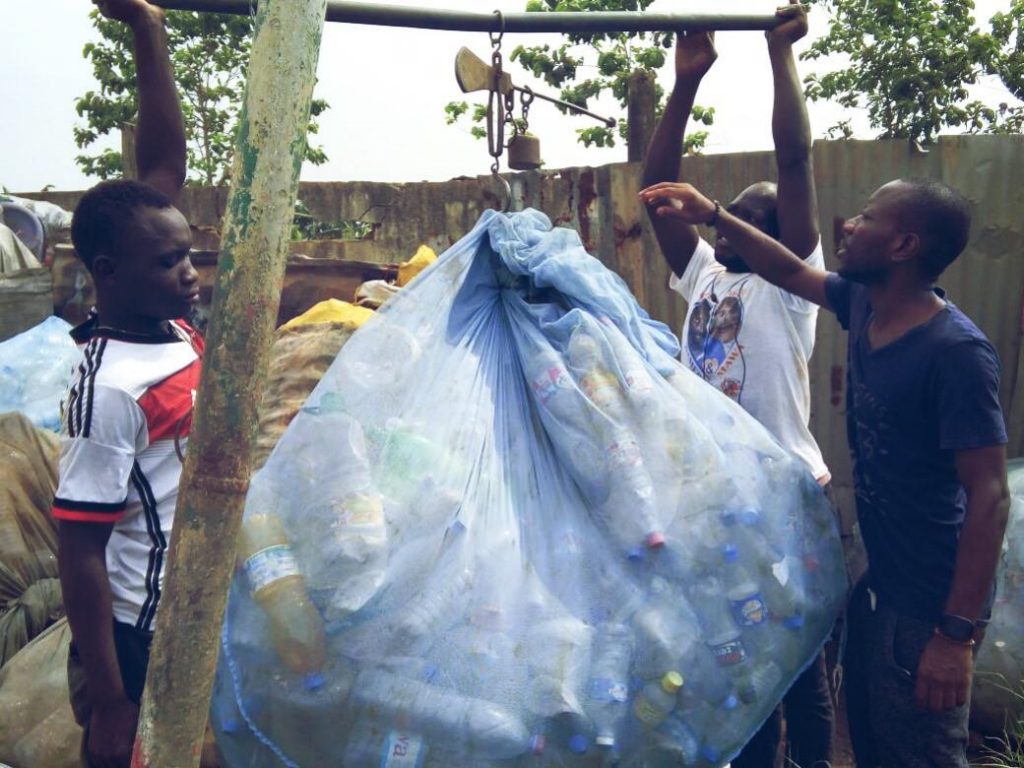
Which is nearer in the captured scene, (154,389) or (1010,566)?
(154,389)

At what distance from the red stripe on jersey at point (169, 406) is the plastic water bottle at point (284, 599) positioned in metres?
0.23

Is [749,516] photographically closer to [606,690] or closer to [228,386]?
[606,690]

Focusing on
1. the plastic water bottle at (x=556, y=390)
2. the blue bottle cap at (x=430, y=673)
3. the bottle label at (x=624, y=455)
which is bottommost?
the blue bottle cap at (x=430, y=673)

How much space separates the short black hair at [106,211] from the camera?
6.70 feet

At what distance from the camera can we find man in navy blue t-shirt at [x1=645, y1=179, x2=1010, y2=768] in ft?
7.20

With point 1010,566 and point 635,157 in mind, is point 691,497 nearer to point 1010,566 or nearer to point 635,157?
point 1010,566

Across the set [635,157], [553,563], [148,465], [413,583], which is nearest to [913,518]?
[553,563]

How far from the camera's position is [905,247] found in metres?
2.38

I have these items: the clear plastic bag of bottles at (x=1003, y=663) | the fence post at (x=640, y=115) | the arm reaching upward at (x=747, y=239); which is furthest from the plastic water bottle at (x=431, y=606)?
the fence post at (x=640, y=115)

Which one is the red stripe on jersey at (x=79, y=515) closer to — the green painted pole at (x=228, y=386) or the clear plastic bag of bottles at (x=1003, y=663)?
the green painted pole at (x=228, y=386)

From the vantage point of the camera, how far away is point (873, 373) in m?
2.38

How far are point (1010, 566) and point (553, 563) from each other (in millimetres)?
2432

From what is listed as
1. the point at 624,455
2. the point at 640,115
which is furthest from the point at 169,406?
the point at 640,115

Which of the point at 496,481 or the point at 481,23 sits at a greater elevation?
the point at 481,23
